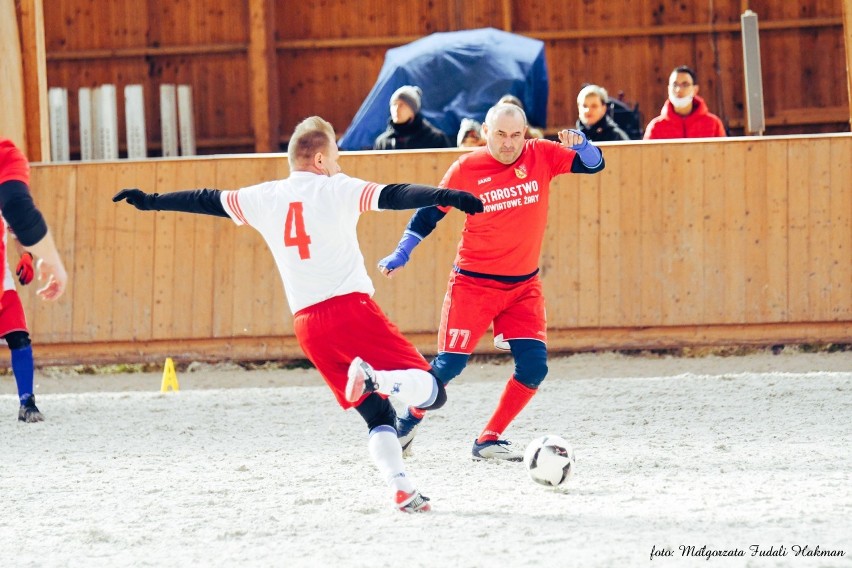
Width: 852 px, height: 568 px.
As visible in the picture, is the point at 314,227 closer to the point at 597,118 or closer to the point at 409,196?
the point at 409,196

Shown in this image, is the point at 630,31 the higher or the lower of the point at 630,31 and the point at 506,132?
the higher

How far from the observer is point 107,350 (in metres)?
12.4

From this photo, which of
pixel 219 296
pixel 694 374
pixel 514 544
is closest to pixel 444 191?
pixel 514 544

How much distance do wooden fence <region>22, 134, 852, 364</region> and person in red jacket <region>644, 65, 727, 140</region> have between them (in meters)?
0.45

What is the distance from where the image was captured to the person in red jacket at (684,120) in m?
12.4

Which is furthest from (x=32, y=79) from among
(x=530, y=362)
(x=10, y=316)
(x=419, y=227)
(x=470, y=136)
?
(x=530, y=362)

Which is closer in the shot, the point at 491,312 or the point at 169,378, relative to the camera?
the point at 491,312

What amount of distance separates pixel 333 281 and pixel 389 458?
850mm

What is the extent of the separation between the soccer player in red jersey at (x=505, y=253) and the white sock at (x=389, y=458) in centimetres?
149

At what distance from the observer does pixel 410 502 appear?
232 inches

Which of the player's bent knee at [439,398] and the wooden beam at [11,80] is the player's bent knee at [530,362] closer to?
the player's bent knee at [439,398]

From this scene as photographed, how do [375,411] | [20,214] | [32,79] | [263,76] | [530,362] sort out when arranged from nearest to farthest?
1. [20,214]
2. [375,411]
3. [530,362]
4. [32,79]
5. [263,76]

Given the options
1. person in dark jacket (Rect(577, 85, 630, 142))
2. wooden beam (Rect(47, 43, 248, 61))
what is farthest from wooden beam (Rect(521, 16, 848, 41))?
person in dark jacket (Rect(577, 85, 630, 142))

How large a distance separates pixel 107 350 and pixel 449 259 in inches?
133
